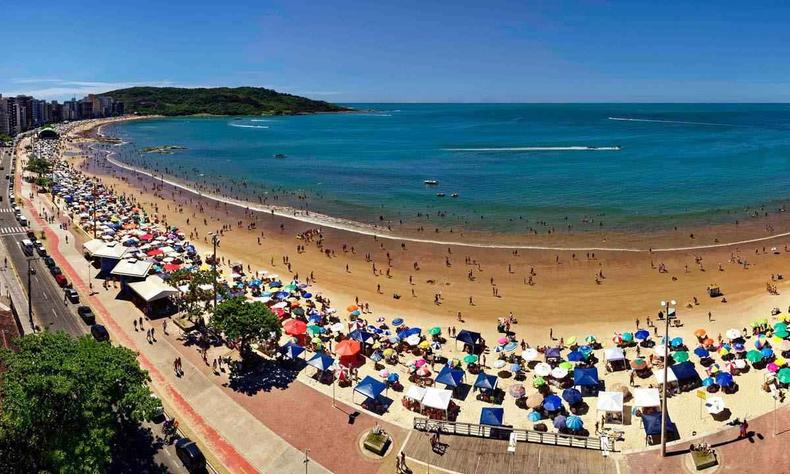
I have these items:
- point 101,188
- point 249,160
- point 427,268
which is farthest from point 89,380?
point 249,160

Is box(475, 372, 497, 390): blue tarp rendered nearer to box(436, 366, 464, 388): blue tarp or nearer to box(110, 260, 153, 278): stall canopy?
box(436, 366, 464, 388): blue tarp

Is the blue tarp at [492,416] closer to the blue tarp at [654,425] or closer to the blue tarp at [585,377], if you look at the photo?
the blue tarp at [585,377]

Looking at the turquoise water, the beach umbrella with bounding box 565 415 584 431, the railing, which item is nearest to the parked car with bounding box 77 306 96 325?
the railing

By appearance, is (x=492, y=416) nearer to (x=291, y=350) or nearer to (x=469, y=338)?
(x=469, y=338)

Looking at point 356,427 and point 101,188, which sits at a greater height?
point 101,188

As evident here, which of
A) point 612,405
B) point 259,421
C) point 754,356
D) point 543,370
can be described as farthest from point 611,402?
point 259,421

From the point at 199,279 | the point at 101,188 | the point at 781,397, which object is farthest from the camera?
the point at 101,188

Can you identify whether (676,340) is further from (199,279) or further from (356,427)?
(199,279)

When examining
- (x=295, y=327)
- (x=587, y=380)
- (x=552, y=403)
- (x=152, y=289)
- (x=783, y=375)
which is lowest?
(x=552, y=403)
